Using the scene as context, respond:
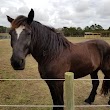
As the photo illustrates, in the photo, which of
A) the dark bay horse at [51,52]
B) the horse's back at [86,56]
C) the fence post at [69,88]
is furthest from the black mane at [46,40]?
the fence post at [69,88]

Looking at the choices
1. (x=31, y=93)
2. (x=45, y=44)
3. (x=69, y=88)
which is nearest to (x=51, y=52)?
(x=45, y=44)

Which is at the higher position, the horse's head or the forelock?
the forelock

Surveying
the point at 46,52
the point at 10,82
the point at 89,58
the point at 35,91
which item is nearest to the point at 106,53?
the point at 89,58

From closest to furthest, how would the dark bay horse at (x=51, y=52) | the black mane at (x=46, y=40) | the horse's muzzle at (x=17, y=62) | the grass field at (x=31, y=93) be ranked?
the horse's muzzle at (x=17, y=62) < the dark bay horse at (x=51, y=52) < the black mane at (x=46, y=40) < the grass field at (x=31, y=93)

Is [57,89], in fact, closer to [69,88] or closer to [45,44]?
[45,44]

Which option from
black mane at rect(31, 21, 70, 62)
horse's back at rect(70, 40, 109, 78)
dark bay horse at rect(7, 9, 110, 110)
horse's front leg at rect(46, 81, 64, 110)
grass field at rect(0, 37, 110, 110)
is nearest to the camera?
dark bay horse at rect(7, 9, 110, 110)

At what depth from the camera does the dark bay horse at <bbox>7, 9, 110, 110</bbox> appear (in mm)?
3006

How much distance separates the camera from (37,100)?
514 cm

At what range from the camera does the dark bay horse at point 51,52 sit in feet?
9.86

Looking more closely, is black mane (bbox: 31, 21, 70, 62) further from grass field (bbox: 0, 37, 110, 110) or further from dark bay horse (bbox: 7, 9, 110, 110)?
grass field (bbox: 0, 37, 110, 110)

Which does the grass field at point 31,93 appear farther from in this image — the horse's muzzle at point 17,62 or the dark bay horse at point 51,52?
the horse's muzzle at point 17,62

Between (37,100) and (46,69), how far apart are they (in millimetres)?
1815

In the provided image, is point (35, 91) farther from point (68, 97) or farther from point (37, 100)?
point (68, 97)

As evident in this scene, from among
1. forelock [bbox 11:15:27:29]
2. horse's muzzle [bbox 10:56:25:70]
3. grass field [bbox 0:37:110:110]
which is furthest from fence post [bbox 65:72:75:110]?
grass field [bbox 0:37:110:110]
